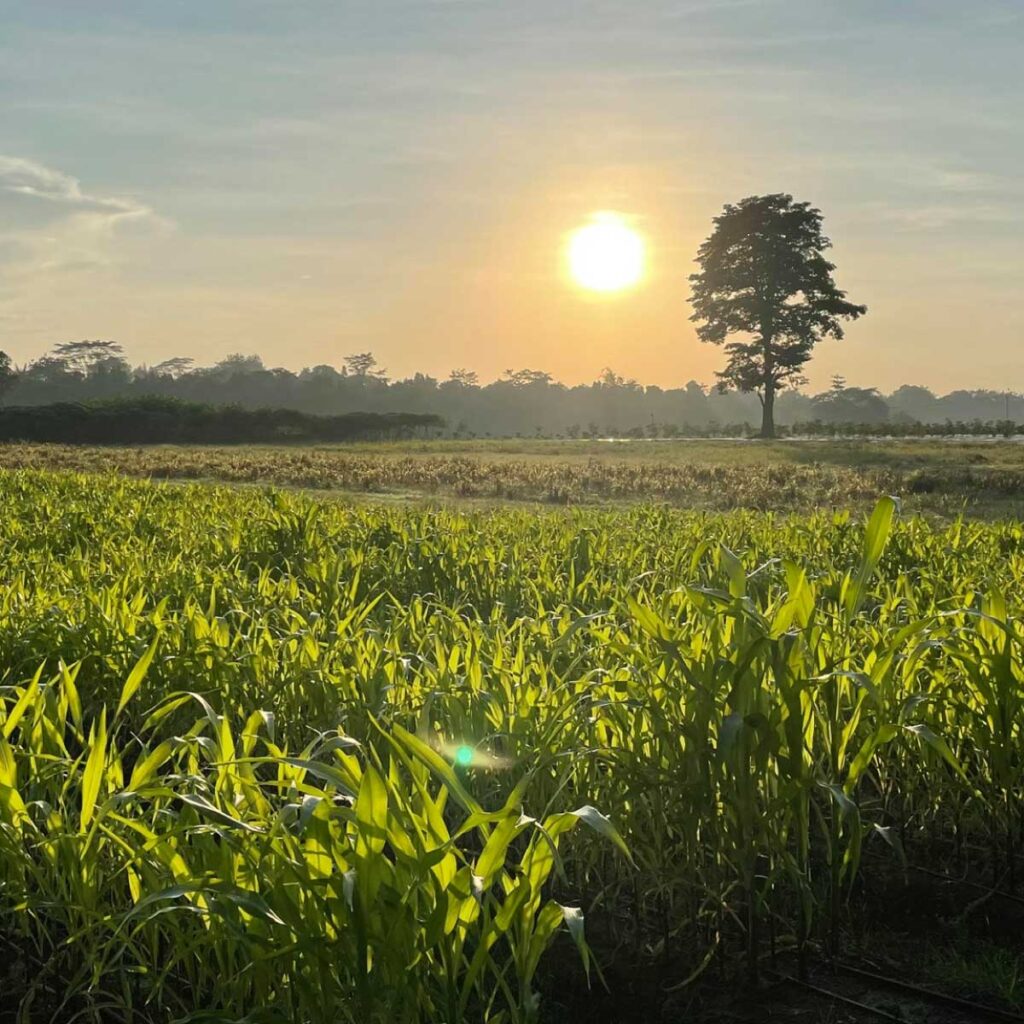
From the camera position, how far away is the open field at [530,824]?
1998 mm

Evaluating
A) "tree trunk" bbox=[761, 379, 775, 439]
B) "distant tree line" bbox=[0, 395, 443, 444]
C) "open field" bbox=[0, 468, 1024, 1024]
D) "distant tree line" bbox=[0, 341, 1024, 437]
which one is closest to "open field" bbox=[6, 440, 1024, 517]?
"open field" bbox=[0, 468, 1024, 1024]

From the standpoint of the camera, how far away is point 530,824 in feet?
7.68

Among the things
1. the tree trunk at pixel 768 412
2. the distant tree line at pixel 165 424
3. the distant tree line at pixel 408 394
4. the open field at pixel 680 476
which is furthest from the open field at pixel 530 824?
the distant tree line at pixel 408 394

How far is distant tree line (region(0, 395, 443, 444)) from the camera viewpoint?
50.3 m

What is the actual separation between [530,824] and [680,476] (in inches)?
732

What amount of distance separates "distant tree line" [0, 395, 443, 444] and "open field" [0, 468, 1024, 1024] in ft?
155

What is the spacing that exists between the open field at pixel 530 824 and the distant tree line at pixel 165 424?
47186 mm

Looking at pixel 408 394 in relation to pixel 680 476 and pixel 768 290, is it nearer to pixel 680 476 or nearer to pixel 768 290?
pixel 768 290

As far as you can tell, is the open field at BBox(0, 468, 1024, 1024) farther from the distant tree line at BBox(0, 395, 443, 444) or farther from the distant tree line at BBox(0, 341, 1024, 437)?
the distant tree line at BBox(0, 341, 1024, 437)

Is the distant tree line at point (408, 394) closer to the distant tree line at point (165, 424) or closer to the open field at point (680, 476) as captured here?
the distant tree line at point (165, 424)

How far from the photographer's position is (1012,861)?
3.07 m

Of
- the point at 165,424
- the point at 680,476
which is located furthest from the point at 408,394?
the point at 680,476

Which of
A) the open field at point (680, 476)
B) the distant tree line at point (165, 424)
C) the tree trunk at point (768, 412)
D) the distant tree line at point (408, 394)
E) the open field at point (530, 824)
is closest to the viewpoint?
the open field at point (530, 824)

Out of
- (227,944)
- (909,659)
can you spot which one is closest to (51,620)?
(227,944)
